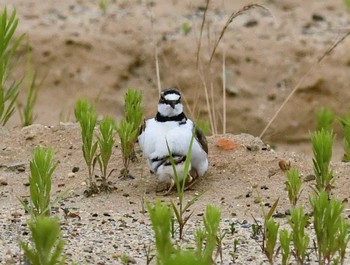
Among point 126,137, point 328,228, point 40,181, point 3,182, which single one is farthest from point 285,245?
point 3,182

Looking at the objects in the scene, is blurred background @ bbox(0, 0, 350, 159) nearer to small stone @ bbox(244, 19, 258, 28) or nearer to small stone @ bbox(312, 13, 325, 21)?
small stone @ bbox(244, 19, 258, 28)

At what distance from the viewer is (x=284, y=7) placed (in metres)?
9.30

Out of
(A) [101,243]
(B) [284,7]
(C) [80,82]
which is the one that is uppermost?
(B) [284,7]

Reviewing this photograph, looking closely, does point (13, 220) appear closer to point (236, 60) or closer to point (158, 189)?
point (158, 189)

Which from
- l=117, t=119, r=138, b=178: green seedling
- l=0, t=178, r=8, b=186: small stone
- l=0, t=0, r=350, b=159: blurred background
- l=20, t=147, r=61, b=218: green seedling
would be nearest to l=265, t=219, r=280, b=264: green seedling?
l=20, t=147, r=61, b=218: green seedling

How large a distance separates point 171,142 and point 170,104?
0.18 m

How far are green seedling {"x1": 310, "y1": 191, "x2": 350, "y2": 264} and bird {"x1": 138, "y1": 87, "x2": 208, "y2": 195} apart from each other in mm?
1068

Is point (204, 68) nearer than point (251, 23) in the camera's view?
Yes

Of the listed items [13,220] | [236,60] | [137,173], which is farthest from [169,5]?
[13,220]

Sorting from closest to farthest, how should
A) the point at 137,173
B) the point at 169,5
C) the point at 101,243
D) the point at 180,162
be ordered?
the point at 101,243, the point at 180,162, the point at 137,173, the point at 169,5

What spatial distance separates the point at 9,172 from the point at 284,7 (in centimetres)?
463

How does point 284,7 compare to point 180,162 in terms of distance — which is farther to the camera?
point 284,7

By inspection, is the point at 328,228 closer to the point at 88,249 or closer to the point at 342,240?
the point at 342,240

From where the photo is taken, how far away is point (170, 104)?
4836 mm
